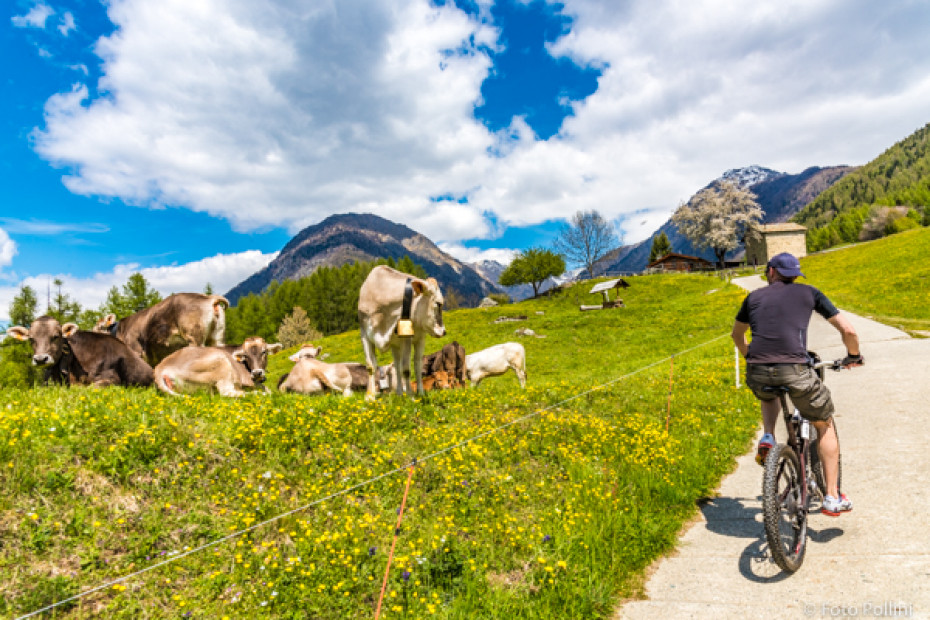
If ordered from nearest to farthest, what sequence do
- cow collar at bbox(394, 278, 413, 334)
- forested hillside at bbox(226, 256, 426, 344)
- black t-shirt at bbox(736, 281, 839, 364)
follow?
1. black t-shirt at bbox(736, 281, 839, 364)
2. cow collar at bbox(394, 278, 413, 334)
3. forested hillside at bbox(226, 256, 426, 344)

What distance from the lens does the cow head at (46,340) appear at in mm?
8734

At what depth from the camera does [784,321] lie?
18.2 feet

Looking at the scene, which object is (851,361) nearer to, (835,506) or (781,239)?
(835,506)

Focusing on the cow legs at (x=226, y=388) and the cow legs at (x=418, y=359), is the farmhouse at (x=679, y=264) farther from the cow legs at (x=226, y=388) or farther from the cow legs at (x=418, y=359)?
the cow legs at (x=226, y=388)

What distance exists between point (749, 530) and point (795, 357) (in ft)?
7.70

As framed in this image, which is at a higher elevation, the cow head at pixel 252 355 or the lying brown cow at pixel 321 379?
the cow head at pixel 252 355

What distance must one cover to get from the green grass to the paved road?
19496mm

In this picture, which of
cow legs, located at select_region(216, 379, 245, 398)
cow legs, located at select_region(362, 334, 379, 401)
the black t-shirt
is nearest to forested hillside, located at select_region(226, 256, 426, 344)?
cow legs, located at select_region(216, 379, 245, 398)

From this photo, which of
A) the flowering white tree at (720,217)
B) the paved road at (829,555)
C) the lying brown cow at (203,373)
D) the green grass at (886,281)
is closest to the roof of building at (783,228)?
the flowering white tree at (720,217)

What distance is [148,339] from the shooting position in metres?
10.9

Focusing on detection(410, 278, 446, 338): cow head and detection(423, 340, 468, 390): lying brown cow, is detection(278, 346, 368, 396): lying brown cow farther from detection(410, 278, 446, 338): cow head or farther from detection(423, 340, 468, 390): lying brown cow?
detection(410, 278, 446, 338): cow head

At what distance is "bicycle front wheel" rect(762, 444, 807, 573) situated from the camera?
15.2 ft

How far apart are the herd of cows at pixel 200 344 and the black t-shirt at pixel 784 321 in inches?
199

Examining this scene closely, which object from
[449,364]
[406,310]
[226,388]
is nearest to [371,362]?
[406,310]
